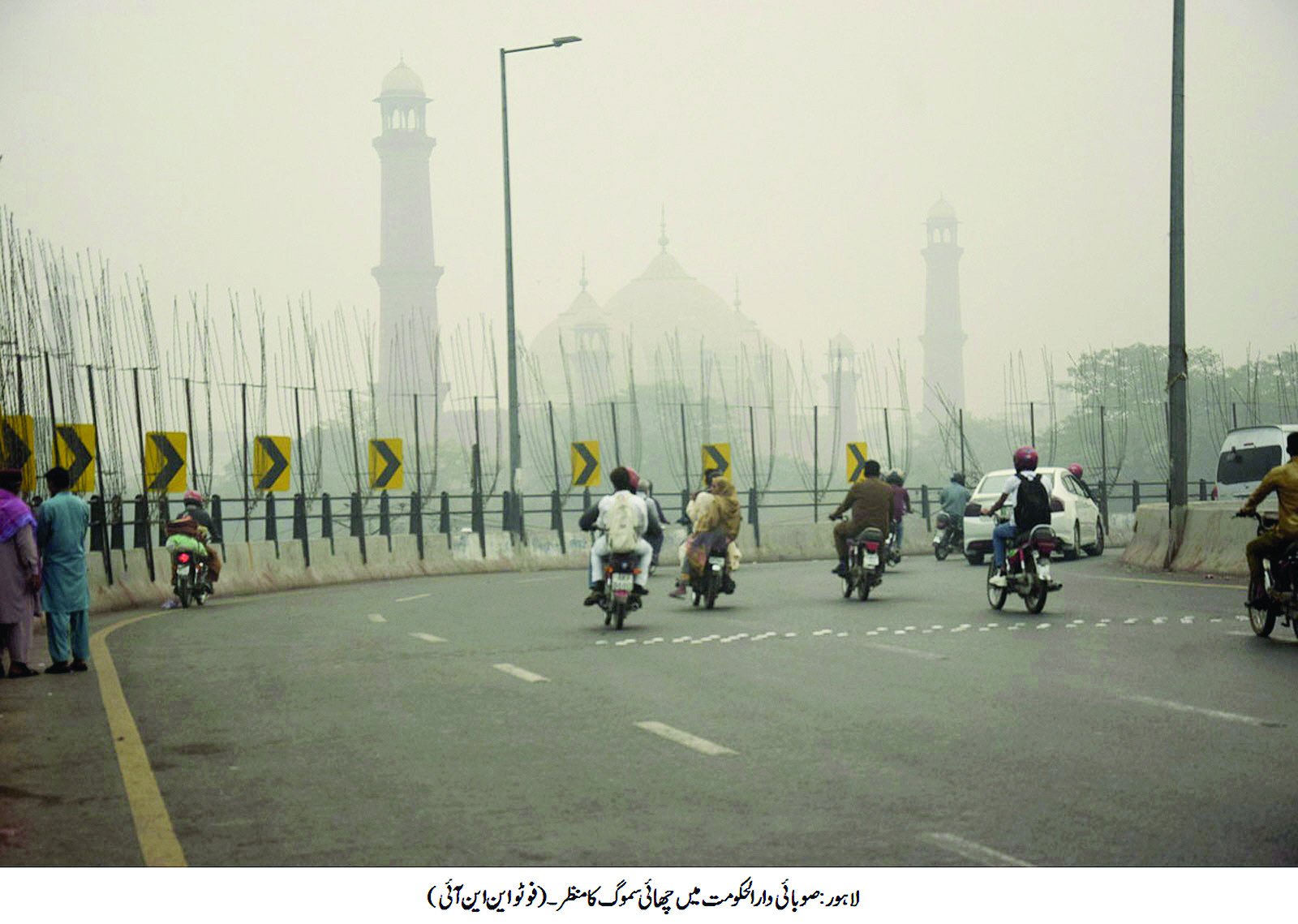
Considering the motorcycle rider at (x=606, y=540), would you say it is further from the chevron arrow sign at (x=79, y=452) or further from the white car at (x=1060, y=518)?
the white car at (x=1060, y=518)

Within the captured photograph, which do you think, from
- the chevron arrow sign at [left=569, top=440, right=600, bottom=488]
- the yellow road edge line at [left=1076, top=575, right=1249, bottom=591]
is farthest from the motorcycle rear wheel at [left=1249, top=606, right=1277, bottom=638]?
the chevron arrow sign at [left=569, top=440, right=600, bottom=488]

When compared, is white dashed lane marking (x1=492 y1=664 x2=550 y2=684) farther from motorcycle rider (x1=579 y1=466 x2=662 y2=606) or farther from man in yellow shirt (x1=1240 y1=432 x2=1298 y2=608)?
Answer: man in yellow shirt (x1=1240 y1=432 x2=1298 y2=608)

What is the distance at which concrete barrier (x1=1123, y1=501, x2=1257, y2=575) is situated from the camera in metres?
24.1

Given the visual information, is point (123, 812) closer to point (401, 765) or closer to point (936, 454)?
point (401, 765)

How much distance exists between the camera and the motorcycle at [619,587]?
17.7m

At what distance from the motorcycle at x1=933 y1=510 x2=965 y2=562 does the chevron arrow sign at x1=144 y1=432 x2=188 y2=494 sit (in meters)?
14.5

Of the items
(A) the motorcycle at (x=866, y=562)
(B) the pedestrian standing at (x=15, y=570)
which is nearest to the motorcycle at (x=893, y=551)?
(A) the motorcycle at (x=866, y=562)

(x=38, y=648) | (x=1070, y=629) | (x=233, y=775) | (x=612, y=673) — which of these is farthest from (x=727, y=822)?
(x=38, y=648)

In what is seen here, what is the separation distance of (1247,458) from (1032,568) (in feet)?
54.7

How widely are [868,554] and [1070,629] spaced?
505cm

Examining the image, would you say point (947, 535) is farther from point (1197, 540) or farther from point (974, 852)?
point (974, 852)

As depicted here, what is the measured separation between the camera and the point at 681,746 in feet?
31.0

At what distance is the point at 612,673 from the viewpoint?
13.2m

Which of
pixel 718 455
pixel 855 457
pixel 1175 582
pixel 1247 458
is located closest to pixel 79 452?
pixel 1175 582
